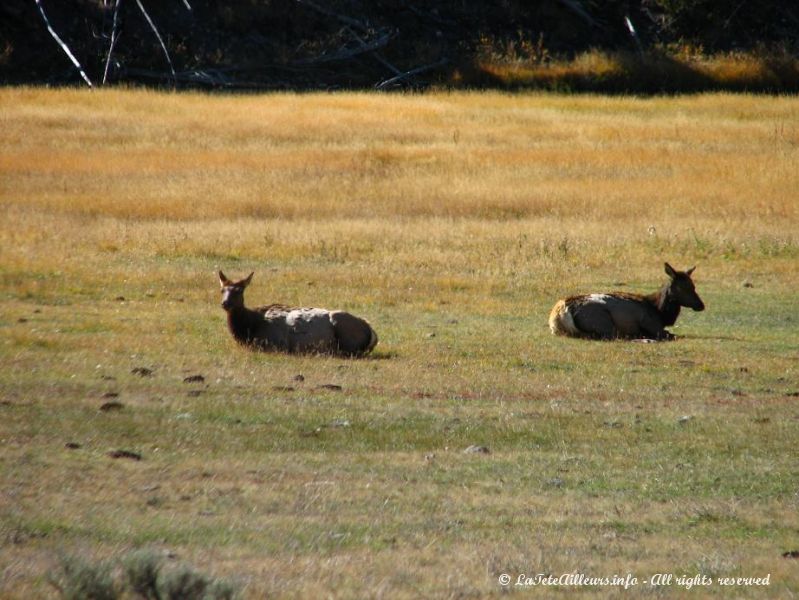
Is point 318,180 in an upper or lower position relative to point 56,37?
lower

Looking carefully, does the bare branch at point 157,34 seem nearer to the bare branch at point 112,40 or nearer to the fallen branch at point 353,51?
the bare branch at point 112,40

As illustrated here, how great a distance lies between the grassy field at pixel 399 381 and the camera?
24.7 ft

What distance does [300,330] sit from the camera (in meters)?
15.0

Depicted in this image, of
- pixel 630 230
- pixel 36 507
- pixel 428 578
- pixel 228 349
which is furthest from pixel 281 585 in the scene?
pixel 630 230

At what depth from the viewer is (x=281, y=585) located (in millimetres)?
6574

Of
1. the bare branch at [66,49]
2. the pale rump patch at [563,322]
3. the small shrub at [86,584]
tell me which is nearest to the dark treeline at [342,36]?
the bare branch at [66,49]

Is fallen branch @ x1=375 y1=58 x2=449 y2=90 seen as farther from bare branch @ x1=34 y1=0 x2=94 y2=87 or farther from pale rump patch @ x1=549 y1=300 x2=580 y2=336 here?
pale rump patch @ x1=549 y1=300 x2=580 y2=336

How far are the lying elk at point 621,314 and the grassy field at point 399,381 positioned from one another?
341mm

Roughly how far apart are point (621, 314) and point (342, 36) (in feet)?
134

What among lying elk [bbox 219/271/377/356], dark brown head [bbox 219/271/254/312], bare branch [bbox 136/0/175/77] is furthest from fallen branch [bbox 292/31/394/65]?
lying elk [bbox 219/271/377/356]

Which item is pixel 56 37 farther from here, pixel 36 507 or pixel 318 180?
pixel 36 507

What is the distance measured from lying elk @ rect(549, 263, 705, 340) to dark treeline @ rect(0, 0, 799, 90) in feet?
122

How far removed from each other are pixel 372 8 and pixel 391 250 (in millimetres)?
34528

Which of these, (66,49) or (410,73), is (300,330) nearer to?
(66,49)
